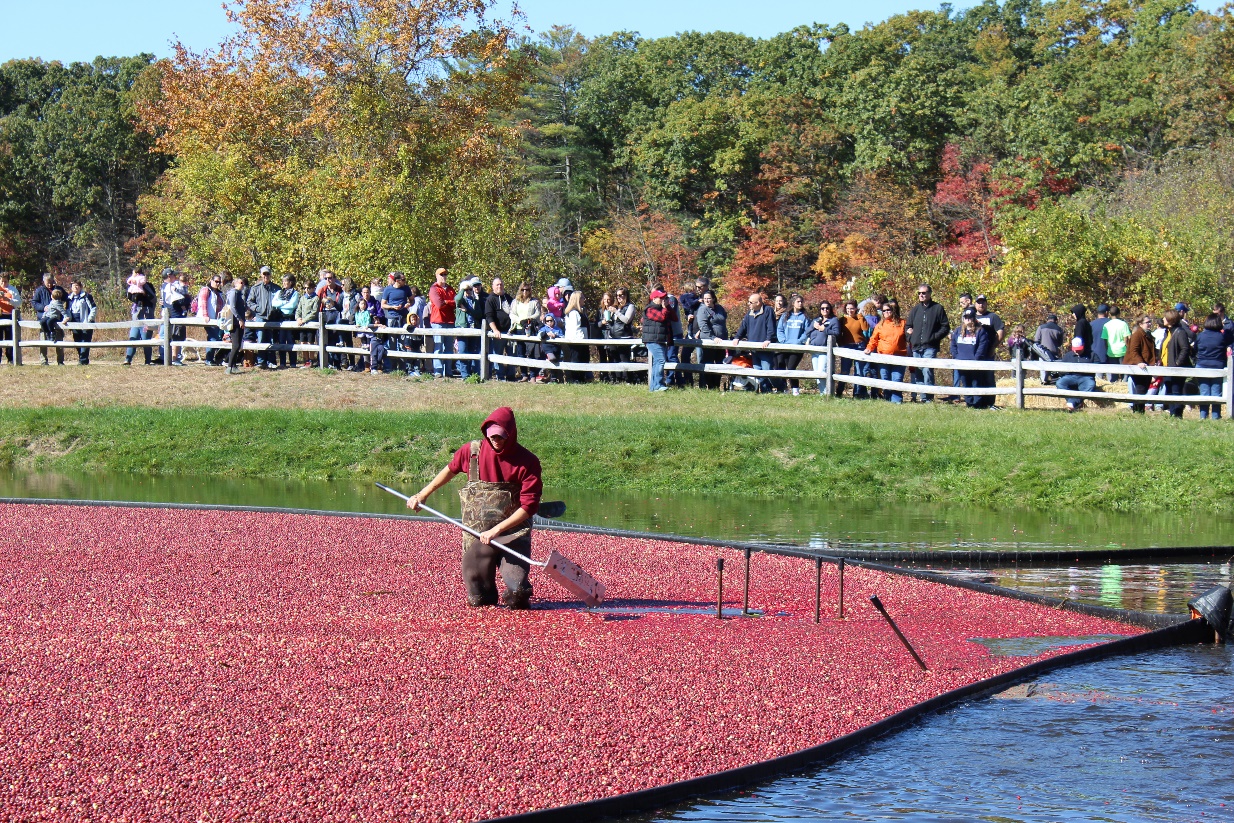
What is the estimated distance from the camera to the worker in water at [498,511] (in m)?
10.1

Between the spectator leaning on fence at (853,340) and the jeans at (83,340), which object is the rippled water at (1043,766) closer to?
the spectator leaning on fence at (853,340)

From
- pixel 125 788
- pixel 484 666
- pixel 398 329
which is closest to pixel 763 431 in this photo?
pixel 398 329

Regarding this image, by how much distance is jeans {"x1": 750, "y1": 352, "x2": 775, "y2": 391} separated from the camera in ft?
74.3

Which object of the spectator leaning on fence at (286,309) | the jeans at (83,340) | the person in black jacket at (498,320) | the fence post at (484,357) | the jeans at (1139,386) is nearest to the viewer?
the jeans at (1139,386)

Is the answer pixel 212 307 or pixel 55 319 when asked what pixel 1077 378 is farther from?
pixel 55 319

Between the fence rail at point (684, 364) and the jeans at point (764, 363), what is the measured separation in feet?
0.32

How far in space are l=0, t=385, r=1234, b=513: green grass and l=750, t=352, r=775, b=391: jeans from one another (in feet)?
3.11

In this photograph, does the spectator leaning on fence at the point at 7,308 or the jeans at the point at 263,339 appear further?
the spectator leaning on fence at the point at 7,308

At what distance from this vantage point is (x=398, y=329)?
25.0 meters

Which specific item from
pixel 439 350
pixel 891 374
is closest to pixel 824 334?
pixel 891 374

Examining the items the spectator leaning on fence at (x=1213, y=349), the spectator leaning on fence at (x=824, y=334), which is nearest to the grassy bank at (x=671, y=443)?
the spectator leaning on fence at (x=824, y=334)

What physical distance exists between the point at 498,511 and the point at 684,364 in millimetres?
13024

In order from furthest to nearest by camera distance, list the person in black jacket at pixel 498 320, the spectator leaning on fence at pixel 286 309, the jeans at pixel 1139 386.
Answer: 1. the spectator leaning on fence at pixel 286 309
2. the person in black jacket at pixel 498 320
3. the jeans at pixel 1139 386

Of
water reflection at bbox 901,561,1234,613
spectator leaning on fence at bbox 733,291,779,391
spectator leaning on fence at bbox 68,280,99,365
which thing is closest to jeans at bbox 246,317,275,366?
spectator leaning on fence at bbox 68,280,99,365
